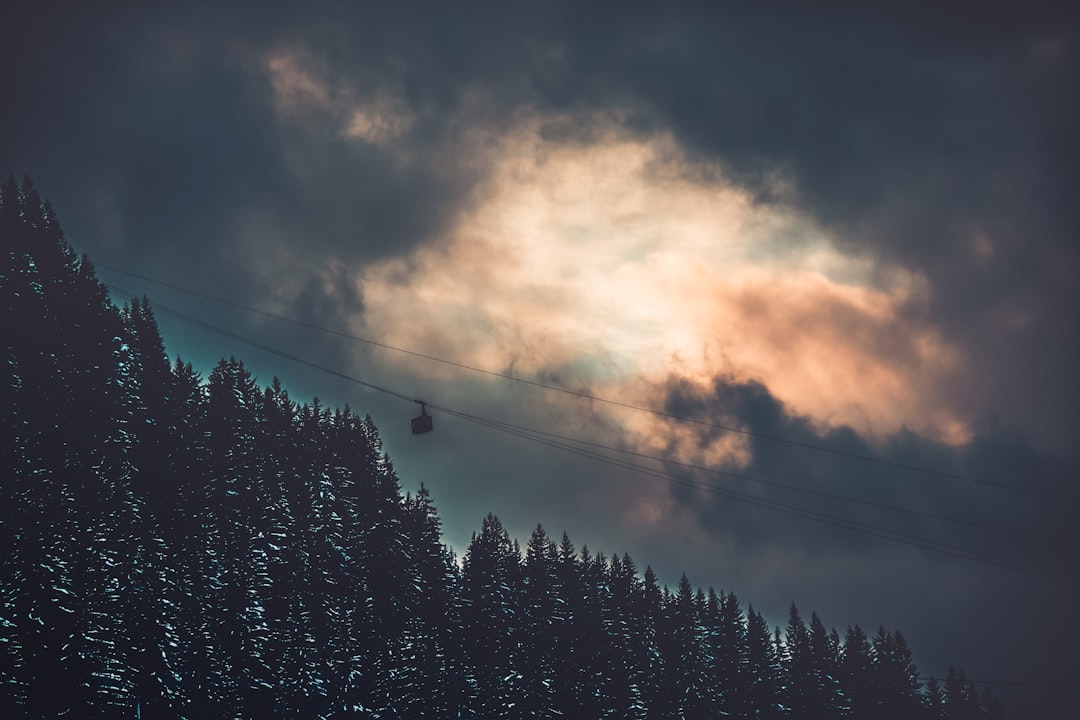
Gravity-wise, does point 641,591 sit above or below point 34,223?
below

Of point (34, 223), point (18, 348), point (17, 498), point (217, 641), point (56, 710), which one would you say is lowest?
point (56, 710)

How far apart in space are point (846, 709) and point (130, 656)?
78.1m

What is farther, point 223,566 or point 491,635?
point 491,635

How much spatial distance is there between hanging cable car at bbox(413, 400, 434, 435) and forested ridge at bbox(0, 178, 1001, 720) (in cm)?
1268

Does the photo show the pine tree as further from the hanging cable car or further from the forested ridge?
the hanging cable car

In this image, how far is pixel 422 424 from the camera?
167ft

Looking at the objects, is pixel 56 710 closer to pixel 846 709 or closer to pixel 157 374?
pixel 157 374

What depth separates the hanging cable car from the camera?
50531 millimetres

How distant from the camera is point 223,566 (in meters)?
53.9

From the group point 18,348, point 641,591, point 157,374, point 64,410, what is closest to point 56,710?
point 64,410

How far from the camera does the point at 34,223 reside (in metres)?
59.3

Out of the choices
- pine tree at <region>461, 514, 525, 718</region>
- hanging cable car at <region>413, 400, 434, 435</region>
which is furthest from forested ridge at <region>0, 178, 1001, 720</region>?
hanging cable car at <region>413, 400, 434, 435</region>

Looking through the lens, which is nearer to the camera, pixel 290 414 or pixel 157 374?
pixel 157 374

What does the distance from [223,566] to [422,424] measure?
13875 millimetres
